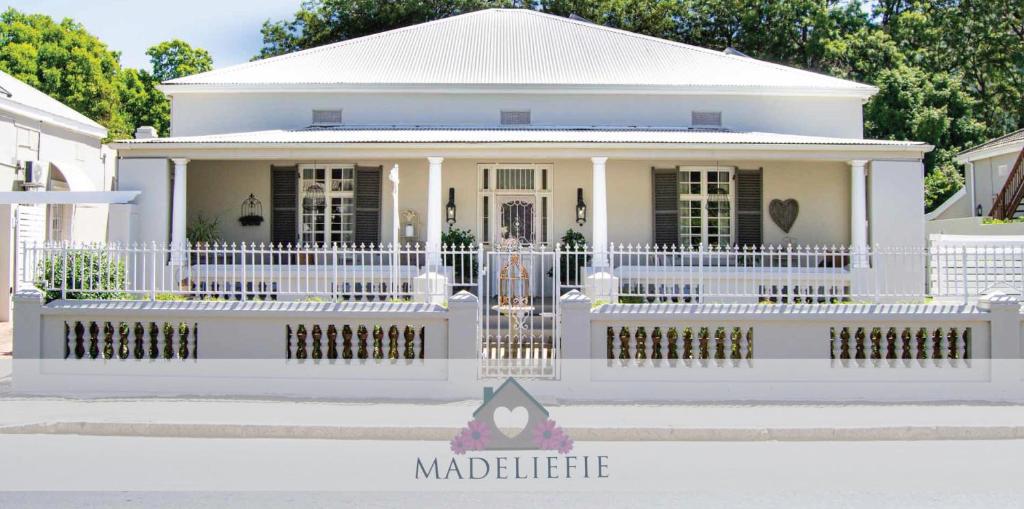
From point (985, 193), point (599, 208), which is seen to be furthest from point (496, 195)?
point (985, 193)

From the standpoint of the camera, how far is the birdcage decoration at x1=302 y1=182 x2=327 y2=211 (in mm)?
16062

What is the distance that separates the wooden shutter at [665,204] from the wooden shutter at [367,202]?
5179mm

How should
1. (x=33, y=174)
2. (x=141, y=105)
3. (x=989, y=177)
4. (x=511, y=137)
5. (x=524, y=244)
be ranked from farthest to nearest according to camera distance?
(x=141, y=105)
(x=989, y=177)
(x=33, y=174)
(x=524, y=244)
(x=511, y=137)

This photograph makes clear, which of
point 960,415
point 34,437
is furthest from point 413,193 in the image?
point 960,415

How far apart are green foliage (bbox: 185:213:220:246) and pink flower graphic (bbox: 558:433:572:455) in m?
9.99

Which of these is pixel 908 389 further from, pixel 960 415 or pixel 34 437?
pixel 34 437

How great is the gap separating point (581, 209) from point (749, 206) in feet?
10.4

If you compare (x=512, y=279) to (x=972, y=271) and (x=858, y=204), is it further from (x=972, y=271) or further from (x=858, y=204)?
(x=858, y=204)

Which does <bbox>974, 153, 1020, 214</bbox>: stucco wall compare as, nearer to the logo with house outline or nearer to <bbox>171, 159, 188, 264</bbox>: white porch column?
<bbox>171, 159, 188, 264</bbox>: white porch column

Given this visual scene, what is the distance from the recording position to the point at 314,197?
1608 centimetres

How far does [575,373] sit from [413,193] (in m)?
8.08

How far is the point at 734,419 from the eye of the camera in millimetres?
7957

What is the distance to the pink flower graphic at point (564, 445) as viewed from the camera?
23.1ft

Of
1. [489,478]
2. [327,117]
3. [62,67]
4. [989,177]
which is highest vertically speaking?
[62,67]
